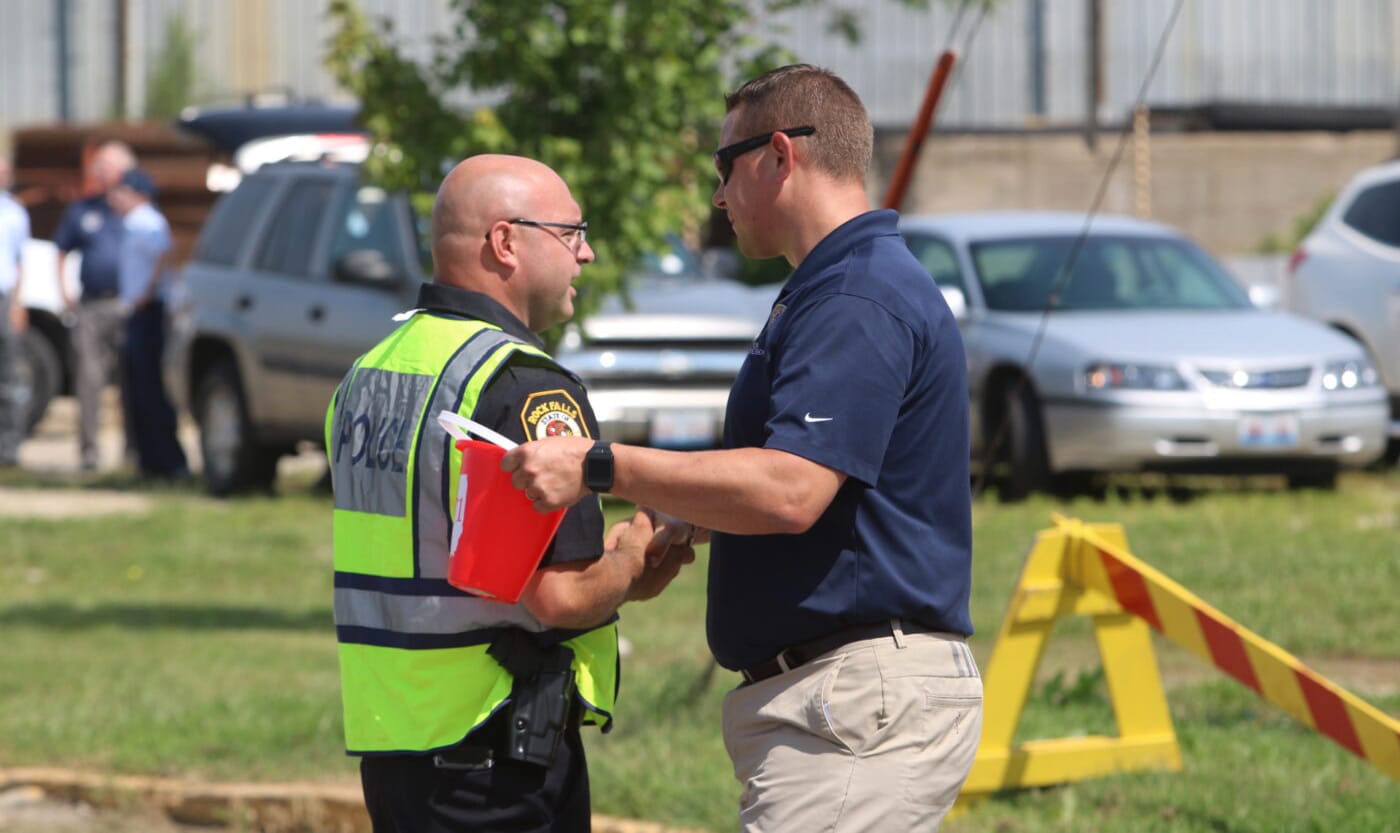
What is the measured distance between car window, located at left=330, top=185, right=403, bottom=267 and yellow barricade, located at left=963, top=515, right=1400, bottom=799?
294 inches

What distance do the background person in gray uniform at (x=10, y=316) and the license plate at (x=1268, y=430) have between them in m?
9.16

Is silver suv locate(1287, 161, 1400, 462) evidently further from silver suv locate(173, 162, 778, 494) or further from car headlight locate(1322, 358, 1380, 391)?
silver suv locate(173, 162, 778, 494)

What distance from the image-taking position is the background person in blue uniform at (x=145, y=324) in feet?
50.7

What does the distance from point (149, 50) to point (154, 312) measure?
1821cm

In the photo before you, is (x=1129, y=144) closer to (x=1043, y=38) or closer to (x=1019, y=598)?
(x=1043, y=38)

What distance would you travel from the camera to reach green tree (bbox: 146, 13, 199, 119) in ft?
105

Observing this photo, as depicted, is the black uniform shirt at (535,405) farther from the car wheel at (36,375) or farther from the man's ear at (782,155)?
the car wheel at (36,375)

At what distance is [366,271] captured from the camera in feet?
40.7

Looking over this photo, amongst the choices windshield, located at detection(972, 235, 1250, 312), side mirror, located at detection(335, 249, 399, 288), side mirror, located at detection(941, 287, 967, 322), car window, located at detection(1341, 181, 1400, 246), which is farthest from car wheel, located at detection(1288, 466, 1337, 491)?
side mirror, located at detection(335, 249, 399, 288)

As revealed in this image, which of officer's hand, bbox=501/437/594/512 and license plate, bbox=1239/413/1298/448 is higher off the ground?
officer's hand, bbox=501/437/594/512

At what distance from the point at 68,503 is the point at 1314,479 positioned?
8.02m

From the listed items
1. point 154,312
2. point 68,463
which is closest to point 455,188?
point 154,312

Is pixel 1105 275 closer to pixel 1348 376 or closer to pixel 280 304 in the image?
pixel 1348 376

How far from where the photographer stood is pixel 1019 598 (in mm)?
5914
